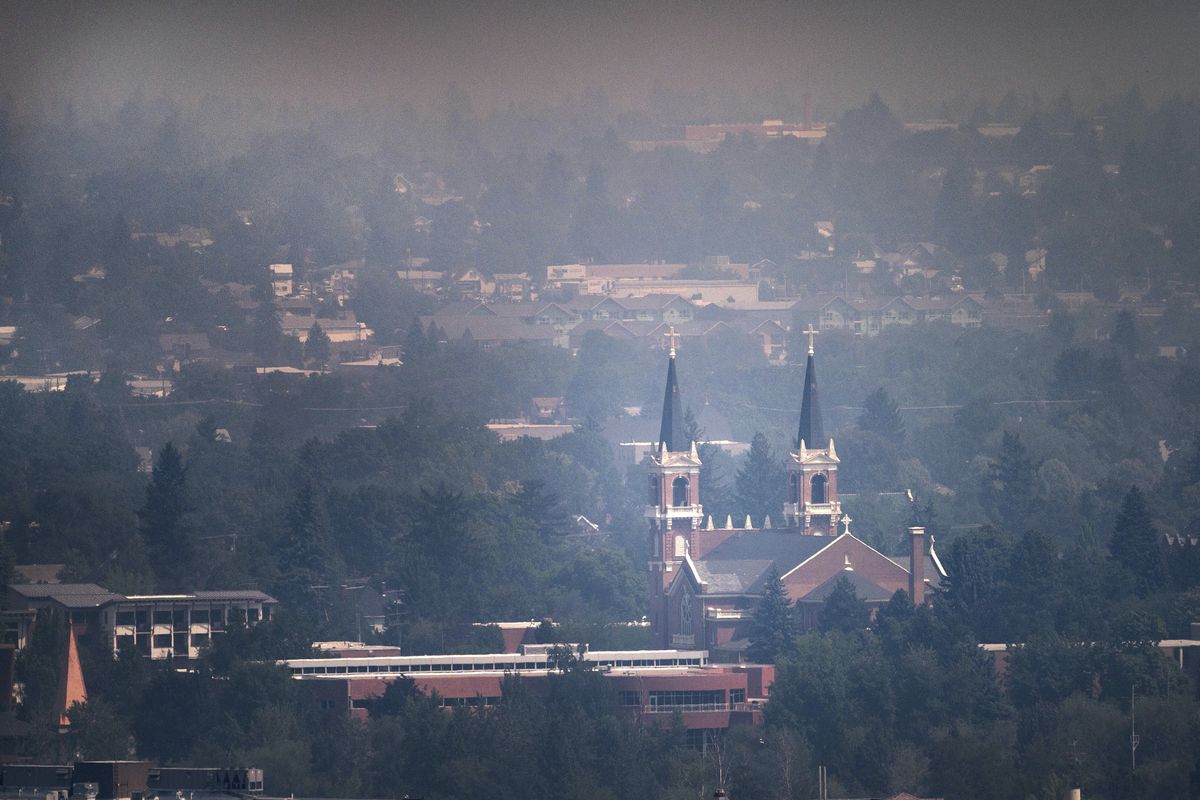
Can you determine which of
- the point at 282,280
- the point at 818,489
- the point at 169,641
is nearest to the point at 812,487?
the point at 818,489

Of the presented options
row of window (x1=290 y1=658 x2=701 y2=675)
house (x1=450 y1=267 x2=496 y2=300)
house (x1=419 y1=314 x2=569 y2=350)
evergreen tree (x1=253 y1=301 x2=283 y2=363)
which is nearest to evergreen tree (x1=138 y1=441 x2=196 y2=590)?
row of window (x1=290 y1=658 x2=701 y2=675)

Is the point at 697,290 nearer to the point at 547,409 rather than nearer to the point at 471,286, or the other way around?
the point at 471,286

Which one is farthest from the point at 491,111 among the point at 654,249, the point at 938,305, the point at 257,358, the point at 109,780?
the point at 109,780

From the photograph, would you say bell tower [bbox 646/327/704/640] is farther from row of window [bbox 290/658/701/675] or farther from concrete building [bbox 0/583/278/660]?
concrete building [bbox 0/583/278/660]

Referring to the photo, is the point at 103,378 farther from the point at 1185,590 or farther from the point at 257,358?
the point at 1185,590

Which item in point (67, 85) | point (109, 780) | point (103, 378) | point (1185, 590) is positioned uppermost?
point (67, 85)

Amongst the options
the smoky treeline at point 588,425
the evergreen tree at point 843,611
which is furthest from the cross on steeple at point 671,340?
the evergreen tree at point 843,611

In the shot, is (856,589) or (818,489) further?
(818,489)
